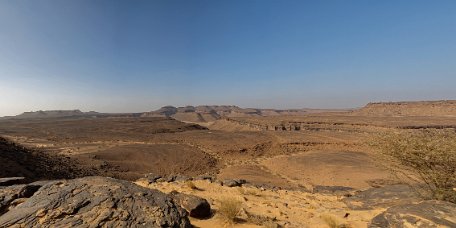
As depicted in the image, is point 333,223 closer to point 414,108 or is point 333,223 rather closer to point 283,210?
point 283,210

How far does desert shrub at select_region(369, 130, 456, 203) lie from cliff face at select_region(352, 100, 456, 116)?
76870 mm

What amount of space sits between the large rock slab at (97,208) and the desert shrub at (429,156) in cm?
688

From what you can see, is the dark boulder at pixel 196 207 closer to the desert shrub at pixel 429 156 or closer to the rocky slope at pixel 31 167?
the desert shrub at pixel 429 156

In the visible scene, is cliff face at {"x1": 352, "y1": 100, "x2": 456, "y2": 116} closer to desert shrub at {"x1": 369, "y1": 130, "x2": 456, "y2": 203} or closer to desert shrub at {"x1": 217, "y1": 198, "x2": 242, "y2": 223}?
desert shrub at {"x1": 369, "y1": 130, "x2": 456, "y2": 203}

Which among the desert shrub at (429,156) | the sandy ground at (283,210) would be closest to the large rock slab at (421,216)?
the sandy ground at (283,210)

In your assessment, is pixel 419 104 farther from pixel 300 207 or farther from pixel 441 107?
pixel 300 207

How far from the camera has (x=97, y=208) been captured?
16.0 ft

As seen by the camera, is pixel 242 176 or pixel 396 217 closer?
pixel 396 217

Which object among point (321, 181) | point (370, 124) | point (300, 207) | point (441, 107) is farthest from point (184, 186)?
point (441, 107)

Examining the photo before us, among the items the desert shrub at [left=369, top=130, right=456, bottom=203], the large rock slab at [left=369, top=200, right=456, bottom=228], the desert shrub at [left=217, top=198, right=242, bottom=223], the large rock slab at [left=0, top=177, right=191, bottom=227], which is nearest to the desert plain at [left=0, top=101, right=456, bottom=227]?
the large rock slab at [left=369, top=200, right=456, bottom=228]

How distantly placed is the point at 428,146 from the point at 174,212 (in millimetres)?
7103

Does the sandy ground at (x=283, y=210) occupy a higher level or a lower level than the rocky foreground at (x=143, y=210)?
lower

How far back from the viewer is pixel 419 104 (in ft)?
271

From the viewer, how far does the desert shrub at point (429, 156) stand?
7.80 metres
